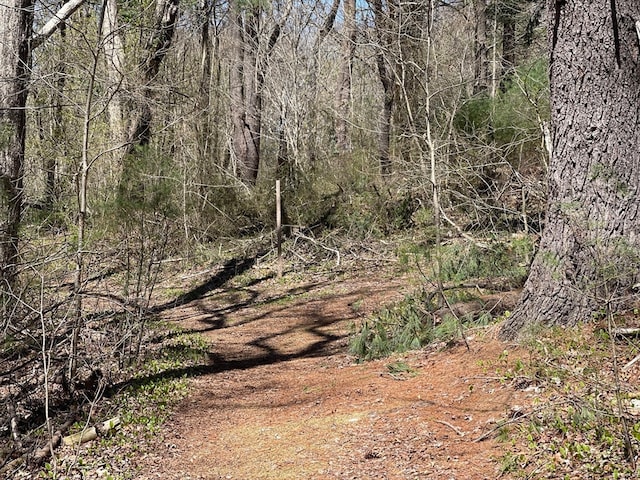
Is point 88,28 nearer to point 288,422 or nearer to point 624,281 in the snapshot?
point 288,422

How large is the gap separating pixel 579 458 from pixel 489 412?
0.90 m

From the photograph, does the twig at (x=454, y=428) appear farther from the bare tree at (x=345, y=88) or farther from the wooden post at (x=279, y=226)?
the bare tree at (x=345, y=88)

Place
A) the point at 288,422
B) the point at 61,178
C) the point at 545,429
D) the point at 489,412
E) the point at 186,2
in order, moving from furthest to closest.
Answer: the point at 186,2
the point at 61,178
the point at 288,422
the point at 489,412
the point at 545,429

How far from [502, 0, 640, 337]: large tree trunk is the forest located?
16 millimetres

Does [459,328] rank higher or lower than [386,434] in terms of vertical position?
higher

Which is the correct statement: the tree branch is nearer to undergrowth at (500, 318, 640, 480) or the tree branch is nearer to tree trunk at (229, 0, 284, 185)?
undergrowth at (500, 318, 640, 480)

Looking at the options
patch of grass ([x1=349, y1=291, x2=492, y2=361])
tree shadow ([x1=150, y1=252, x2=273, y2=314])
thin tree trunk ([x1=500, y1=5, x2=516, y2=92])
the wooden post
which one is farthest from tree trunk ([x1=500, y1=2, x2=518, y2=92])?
patch of grass ([x1=349, y1=291, x2=492, y2=361])

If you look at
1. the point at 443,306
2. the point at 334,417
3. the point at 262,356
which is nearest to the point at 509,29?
the point at 443,306

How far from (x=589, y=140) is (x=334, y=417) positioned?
290 cm

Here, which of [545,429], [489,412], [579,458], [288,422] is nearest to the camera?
[579,458]

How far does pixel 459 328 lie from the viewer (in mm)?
6242

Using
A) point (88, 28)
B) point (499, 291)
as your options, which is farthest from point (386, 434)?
point (88, 28)

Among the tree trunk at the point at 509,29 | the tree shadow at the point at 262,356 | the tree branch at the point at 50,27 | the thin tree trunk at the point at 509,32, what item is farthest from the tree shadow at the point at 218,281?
the thin tree trunk at the point at 509,32

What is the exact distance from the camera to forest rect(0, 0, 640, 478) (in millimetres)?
4867
